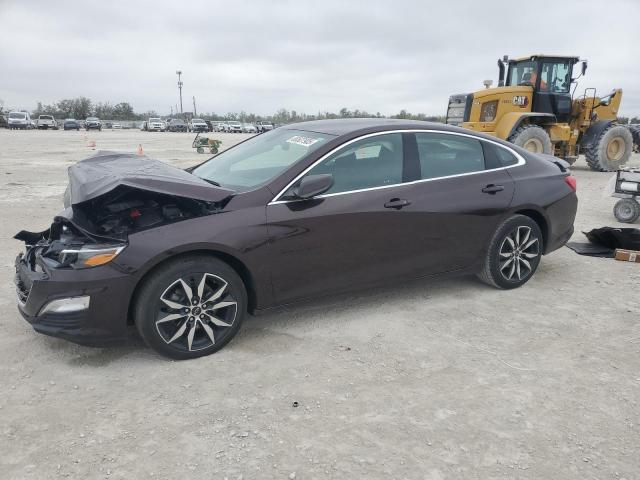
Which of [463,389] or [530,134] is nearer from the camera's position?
[463,389]

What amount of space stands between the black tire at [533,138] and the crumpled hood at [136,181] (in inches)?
427

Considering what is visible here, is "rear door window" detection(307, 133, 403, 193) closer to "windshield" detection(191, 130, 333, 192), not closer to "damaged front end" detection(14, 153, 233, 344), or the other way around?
"windshield" detection(191, 130, 333, 192)

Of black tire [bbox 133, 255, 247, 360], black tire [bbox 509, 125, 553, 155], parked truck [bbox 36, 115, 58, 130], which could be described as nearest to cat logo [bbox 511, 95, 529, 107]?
black tire [bbox 509, 125, 553, 155]

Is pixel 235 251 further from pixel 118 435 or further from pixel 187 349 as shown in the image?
pixel 118 435

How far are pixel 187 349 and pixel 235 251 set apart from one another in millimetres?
746

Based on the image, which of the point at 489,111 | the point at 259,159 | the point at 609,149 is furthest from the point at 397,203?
the point at 609,149

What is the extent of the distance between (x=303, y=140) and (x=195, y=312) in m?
Answer: 1.71

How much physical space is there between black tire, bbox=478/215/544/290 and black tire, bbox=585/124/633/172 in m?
11.3

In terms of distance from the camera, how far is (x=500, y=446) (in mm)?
2645

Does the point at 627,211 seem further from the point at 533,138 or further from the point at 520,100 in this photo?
the point at 520,100

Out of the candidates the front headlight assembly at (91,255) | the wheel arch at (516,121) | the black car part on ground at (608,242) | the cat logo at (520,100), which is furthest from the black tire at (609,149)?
the front headlight assembly at (91,255)

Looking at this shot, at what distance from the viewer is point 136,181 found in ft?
10.9

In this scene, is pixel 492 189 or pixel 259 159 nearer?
pixel 259 159

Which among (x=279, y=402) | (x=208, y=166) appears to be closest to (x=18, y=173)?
(x=208, y=166)
